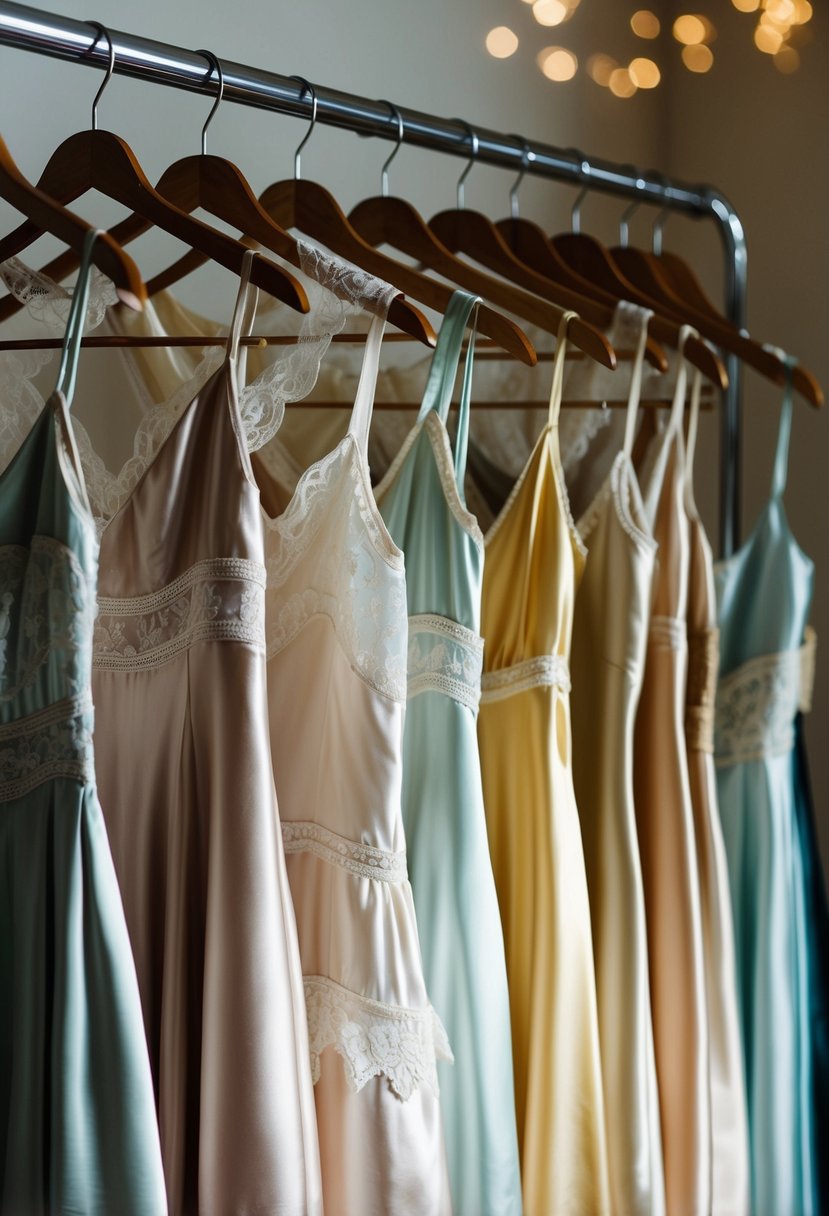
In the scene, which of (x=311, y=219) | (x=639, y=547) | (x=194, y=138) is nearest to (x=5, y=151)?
(x=311, y=219)

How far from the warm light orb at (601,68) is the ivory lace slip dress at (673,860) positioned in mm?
813

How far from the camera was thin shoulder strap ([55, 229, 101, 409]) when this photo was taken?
824mm

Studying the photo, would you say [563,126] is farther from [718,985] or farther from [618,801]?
[718,985]

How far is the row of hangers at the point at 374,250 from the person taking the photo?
2.94 ft

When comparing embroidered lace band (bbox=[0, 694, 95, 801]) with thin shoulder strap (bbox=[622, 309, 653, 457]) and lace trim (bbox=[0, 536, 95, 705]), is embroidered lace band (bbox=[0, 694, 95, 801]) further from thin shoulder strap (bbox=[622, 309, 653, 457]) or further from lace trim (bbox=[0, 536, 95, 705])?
thin shoulder strap (bbox=[622, 309, 653, 457])

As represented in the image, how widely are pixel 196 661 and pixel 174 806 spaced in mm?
107

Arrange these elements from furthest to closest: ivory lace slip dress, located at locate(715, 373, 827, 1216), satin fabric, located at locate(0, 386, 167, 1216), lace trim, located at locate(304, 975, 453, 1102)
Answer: ivory lace slip dress, located at locate(715, 373, 827, 1216), lace trim, located at locate(304, 975, 453, 1102), satin fabric, located at locate(0, 386, 167, 1216)

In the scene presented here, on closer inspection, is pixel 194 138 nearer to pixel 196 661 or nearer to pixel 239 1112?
pixel 196 661

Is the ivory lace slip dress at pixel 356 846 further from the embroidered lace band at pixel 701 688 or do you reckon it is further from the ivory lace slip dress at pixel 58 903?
the embroidered lace band at pixel 701 688

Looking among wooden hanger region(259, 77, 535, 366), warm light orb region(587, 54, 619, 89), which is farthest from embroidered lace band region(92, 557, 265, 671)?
warm light orb region(587, 54, 619, 89)

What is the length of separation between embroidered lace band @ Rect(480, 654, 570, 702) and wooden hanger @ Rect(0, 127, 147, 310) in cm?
45

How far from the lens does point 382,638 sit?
92 centimetres

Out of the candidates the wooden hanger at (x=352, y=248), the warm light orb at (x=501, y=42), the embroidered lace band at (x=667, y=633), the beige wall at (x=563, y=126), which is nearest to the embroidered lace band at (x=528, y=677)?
the embroidered lace band at (x=667, y=633)

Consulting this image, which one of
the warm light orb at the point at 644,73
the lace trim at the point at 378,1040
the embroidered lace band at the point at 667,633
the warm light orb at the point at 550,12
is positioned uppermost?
the warm light orb at the point at 550,12
